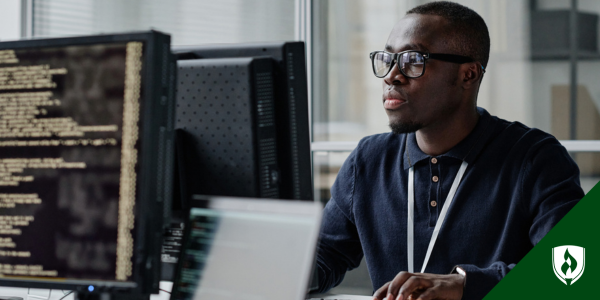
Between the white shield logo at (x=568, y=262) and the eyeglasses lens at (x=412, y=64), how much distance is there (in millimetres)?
546

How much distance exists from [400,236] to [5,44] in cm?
102

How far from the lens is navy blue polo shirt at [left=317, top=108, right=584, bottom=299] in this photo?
1300 mm

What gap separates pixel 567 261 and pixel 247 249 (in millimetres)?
909

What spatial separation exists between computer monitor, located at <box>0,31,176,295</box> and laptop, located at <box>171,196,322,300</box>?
52 millimetres

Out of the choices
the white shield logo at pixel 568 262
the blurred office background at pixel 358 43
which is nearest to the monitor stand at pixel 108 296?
the white shield logo at pixel 568 262

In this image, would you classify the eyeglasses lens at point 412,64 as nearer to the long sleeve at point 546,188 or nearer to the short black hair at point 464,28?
the short black hair at point 464,28

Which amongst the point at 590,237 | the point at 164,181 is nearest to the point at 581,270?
the point at 590,237

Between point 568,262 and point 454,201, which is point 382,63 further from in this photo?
point 568,262

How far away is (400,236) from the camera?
1.45 metres

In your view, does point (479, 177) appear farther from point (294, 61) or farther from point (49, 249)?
point (49, 249)

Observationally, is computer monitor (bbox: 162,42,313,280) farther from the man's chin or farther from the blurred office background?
the blurred office background

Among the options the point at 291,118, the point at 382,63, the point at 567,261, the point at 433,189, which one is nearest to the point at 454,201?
the point at 433,189

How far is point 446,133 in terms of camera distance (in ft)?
4.79

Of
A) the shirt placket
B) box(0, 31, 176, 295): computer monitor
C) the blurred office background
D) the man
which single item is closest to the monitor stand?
box(0, 31, 176, 295): computer monitor
